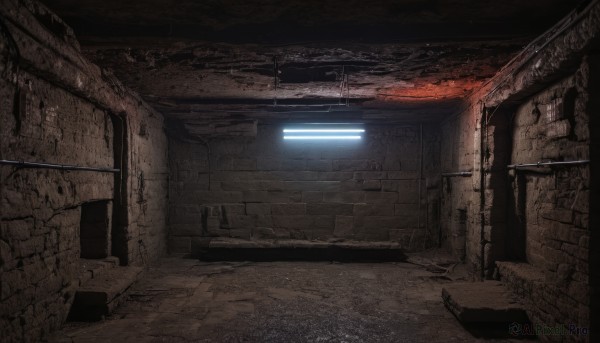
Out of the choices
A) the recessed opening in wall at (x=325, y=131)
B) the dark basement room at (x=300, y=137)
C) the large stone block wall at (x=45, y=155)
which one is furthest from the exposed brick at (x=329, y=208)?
the large stone block wall at (x=45, y=155)

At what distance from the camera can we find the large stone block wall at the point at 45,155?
2.85 m

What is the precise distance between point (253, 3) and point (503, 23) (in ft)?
6.68

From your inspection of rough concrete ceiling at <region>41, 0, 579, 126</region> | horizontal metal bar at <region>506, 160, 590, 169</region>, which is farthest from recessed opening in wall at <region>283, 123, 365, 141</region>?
horizontal metal bar at <region>506, 160, 590, 169</region>

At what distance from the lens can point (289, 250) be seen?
6.97 meters

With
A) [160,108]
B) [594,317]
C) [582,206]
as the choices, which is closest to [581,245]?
[582,206]

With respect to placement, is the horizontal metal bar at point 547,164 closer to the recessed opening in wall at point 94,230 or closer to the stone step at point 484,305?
the stone step at point 484,305

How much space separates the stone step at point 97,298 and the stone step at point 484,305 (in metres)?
3.58

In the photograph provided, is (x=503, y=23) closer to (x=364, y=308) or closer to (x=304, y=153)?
(x=364, y=308)

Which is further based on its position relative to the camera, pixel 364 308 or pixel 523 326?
pixel 364 308

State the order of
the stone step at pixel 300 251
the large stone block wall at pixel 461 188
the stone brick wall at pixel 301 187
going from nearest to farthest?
the large stone block wall at pixel 461 188 → the stone step at pixel 300 251 → the stone brick wall at pixel 301 187

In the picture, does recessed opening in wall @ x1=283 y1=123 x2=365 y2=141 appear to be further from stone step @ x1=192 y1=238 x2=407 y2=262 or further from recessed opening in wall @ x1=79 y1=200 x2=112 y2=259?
recessed opening in wall @ x1=79 y1=200 x2=112 y2=259

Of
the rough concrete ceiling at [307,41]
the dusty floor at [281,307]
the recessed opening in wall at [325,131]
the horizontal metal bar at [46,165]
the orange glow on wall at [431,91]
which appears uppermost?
the rough concrete ceiling at [307,41]

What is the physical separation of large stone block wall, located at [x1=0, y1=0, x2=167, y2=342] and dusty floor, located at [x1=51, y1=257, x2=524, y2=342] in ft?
1.85

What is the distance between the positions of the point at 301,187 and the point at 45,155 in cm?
485
